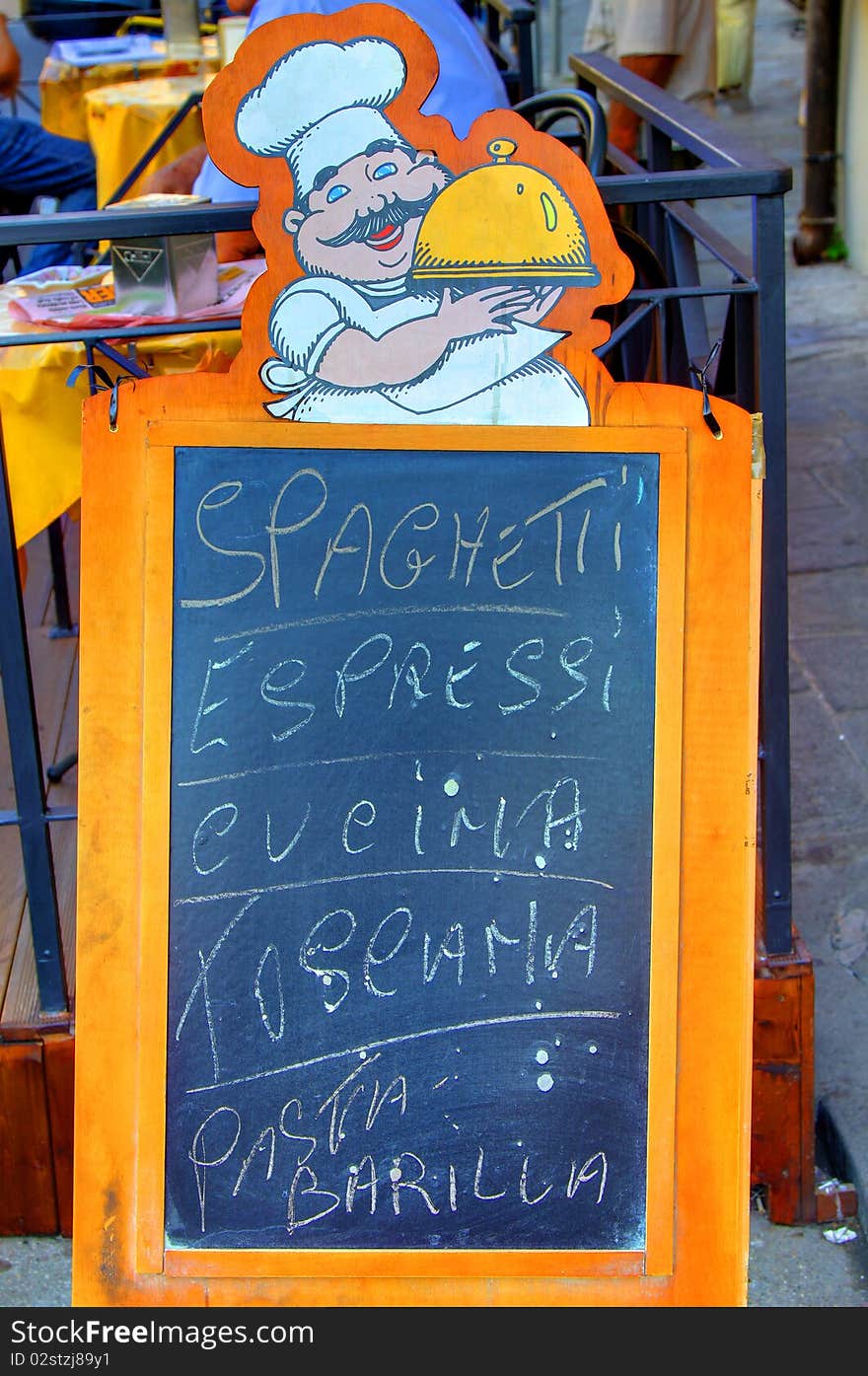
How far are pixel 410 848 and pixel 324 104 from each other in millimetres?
902

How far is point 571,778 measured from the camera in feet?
5.91

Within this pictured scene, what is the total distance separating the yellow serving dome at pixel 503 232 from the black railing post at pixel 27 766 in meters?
0.73

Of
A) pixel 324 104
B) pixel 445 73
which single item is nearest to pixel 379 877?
pixel 324 104

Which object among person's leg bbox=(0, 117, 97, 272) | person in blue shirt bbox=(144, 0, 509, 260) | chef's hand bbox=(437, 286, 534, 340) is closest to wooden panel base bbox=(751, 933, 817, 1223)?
chef's hand bbox=(437, 286, 534, 340)

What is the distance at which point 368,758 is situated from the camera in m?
1.81

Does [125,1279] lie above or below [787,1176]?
above

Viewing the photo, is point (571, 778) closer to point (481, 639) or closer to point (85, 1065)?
point (481, 639)

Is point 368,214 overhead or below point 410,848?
overhead

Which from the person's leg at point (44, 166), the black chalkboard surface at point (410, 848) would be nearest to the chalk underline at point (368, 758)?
the black chalkboard surface at point (410, 848)

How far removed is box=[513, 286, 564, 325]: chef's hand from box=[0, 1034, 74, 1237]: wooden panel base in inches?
53.8

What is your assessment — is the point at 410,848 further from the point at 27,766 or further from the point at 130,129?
the point at 130,129

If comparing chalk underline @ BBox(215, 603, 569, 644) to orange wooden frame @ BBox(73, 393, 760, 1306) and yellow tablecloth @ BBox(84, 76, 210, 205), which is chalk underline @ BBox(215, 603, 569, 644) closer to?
orange wooden frame @ BBox(73, 393, 760, 1306)

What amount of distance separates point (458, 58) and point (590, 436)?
193 centimetres

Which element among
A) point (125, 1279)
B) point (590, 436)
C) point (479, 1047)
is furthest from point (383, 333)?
point (125, 1279)
